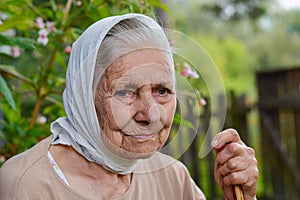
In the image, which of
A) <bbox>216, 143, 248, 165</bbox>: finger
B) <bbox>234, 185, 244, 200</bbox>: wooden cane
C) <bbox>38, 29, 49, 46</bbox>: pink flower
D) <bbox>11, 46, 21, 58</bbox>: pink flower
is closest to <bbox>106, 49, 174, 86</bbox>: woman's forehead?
<bbox>216, 143, 248, 165</bbox>: finger

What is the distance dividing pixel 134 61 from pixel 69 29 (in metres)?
0.93

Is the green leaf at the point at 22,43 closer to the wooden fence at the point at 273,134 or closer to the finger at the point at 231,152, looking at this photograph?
the finger at the point at 231,152

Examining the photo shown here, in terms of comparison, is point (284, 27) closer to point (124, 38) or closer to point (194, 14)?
point (194, 14)

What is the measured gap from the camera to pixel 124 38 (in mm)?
1583

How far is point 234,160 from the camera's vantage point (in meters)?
1.68

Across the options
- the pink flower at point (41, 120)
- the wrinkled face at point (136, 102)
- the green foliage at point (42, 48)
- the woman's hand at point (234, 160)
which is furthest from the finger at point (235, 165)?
the pink flower at point (41, 120)

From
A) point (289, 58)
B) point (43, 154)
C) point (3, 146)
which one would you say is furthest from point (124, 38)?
point (289, 58)

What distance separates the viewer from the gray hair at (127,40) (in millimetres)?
1578

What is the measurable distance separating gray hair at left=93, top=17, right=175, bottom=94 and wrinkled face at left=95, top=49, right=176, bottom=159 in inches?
0.6

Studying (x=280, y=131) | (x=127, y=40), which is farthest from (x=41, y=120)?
(x=280, y=131)

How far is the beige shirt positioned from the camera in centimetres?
166

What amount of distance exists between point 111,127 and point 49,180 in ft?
0.79

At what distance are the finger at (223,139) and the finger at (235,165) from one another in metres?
0.05

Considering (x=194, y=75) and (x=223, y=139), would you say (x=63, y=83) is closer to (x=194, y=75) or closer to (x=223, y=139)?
(x=194, y=75)
